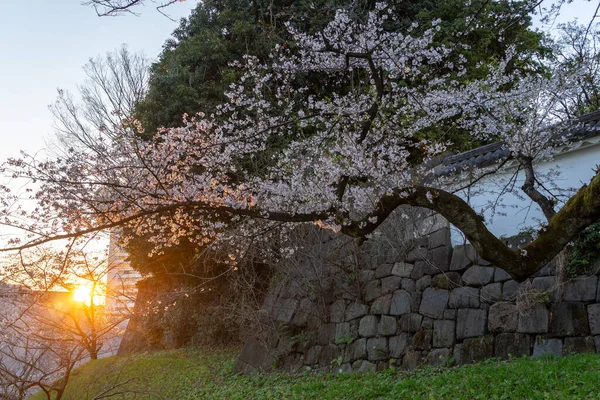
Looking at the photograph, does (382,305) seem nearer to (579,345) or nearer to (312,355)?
(312,355)

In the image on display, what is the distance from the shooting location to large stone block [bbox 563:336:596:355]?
17.7ft

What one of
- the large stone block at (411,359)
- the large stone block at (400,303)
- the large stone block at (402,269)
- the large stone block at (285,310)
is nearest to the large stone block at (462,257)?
the large stone block at (402,269)

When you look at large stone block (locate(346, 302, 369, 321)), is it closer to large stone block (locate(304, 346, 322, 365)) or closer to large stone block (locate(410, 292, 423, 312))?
large stone block (locate(304, 346, 322, 365))

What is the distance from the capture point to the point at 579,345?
5.47m

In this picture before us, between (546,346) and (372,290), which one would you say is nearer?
(546,346)

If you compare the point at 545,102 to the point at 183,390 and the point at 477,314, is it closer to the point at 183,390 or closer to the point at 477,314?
the point at 477,314

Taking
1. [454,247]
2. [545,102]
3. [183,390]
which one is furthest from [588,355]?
[183,390]

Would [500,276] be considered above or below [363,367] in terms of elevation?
above

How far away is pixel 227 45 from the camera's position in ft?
38.3

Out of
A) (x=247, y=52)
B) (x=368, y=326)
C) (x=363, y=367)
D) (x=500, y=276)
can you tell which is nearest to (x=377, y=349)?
(x=363, y=367)

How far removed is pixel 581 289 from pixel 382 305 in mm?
3166

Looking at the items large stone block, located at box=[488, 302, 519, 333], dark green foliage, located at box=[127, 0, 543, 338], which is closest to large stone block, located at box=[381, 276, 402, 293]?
large stone block, located at box=[488, 302, 519, 333]

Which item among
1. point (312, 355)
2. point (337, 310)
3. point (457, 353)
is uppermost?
point (337, 310)

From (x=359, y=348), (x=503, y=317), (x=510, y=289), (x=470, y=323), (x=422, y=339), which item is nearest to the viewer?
(x=503, y=317)
